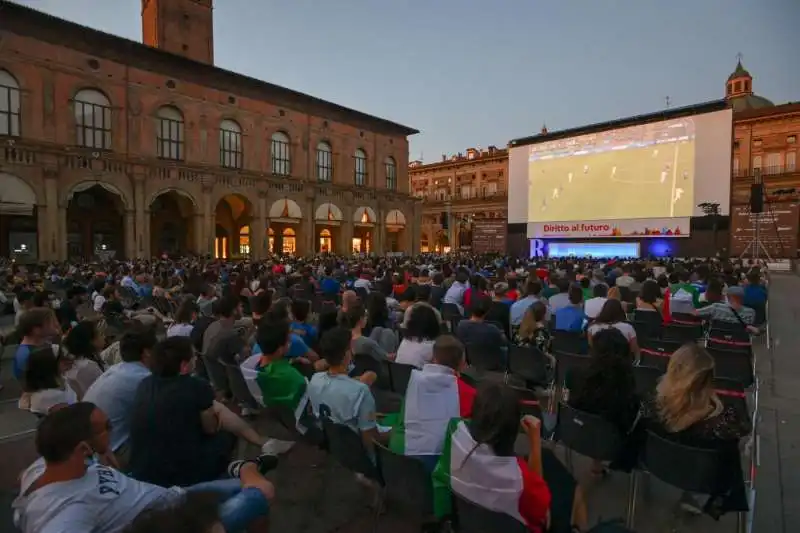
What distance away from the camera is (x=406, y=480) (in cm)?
273

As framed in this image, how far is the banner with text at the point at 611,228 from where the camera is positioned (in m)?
29.1

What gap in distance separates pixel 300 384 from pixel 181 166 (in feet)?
100

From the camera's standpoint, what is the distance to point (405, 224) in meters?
46.7

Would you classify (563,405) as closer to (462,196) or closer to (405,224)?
(405,224)

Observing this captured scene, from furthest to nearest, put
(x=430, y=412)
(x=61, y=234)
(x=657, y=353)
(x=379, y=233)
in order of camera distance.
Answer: (x=379, y=233)
(x=61, y=234)
(x=657, y=353)
(x=430, y=412)

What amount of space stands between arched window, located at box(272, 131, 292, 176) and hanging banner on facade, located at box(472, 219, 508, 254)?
1783cm

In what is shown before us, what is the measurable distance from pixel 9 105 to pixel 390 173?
95.1 feet

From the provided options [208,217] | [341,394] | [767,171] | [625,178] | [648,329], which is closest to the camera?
[341,394]

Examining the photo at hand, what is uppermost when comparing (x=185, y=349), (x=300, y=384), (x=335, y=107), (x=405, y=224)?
(x=335, y=107)

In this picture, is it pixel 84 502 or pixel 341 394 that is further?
pixel 341 394

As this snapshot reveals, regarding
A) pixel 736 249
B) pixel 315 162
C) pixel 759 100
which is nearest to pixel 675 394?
pixel 736 249

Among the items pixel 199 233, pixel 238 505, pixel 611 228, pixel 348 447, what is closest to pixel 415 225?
pixel 611 228

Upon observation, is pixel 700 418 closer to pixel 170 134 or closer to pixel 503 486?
pixel 503 486

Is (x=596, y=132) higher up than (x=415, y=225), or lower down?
higher up
